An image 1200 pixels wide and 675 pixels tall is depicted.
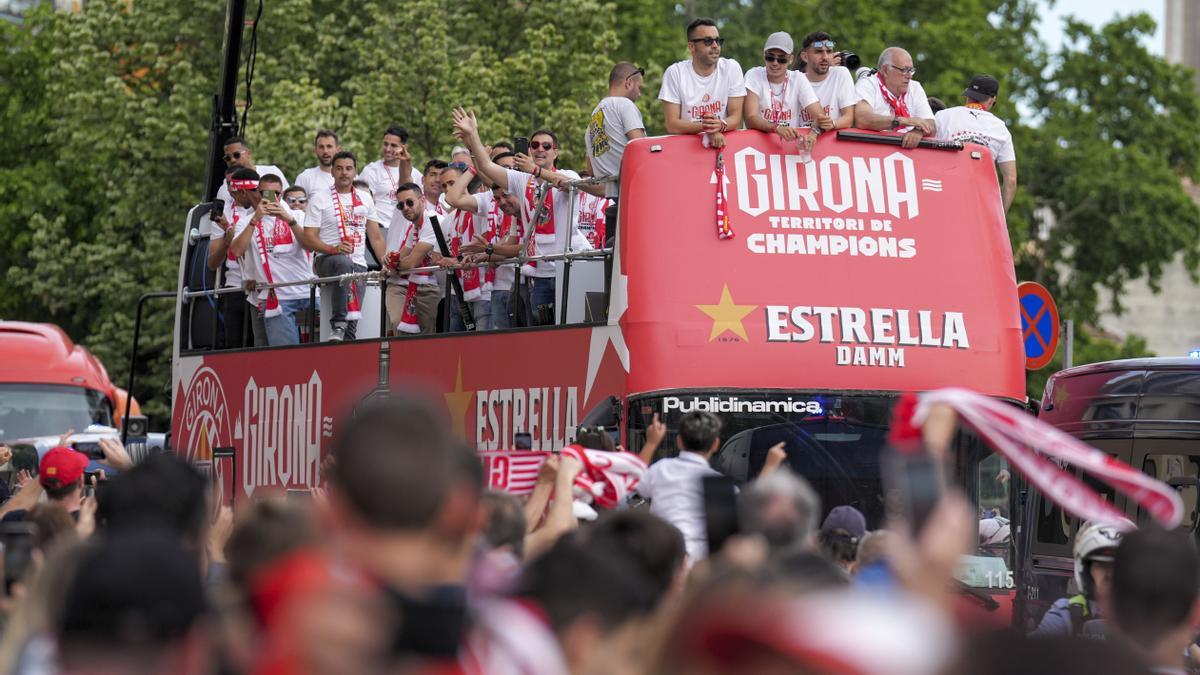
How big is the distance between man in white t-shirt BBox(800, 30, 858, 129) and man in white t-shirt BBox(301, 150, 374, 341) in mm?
4289

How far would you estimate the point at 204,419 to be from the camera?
648 inches

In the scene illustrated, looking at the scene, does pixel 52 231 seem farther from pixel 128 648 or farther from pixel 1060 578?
pixel 128 648

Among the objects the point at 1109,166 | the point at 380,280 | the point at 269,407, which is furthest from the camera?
the point at 1109,166

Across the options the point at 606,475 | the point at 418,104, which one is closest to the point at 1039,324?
the point at 606,475

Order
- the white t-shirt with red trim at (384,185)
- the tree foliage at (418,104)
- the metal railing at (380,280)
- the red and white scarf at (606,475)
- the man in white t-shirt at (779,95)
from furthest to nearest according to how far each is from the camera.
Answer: the tree foliage at (418,104), the white t-shirt with red trim at (384,185), the metal railing at (380,280), the man in white t-shirt at (779,95), the red and white scarf at (606,475)

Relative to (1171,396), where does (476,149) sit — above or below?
above

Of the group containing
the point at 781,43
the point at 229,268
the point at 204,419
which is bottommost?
the point at 204,419

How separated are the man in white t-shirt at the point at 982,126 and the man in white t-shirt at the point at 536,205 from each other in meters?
2.36

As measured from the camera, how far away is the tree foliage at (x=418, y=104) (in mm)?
32812

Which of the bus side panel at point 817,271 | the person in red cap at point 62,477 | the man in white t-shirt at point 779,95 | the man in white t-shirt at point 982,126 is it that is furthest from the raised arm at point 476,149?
the person in red cap at point 62,477

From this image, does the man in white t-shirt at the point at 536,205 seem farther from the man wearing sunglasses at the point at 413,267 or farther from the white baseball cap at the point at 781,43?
the white baseball cap at the point at 781,43

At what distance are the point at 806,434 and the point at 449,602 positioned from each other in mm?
8499

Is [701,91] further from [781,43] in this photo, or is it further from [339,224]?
[339,224]

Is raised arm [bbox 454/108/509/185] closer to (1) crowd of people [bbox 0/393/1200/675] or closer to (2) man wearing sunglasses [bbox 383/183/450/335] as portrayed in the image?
(2) man wearing sunglasses [bbox 383/183/450/335]
